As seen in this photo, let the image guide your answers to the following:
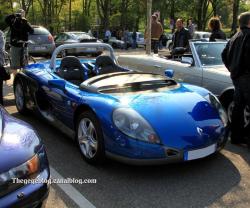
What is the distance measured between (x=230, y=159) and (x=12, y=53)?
6859 mm

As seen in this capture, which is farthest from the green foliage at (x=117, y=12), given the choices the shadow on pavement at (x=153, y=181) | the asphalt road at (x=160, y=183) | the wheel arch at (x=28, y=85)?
the shadow on pavement at (x=153, y=181)

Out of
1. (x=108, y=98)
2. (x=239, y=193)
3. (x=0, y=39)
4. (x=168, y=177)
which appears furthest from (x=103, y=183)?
(x=0, y=39)

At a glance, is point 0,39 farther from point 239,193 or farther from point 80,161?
point 239,193

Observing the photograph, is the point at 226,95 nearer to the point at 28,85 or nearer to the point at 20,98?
the point at 28,85

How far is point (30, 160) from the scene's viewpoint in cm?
321

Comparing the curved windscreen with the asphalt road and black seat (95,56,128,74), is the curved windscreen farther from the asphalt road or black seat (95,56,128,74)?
black seat (95,56,128,74)

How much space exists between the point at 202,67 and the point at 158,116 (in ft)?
9.17

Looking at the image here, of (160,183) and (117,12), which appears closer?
(160,183)

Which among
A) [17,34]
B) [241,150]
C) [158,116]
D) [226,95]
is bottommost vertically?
[241,150]

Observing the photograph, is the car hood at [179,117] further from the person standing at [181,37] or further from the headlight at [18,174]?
the person standing at [181,37]

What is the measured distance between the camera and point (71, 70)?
6684mm

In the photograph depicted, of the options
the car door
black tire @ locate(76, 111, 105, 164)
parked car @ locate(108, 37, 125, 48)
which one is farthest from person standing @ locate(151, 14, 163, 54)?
parked car @ locate(108, 37, 125, 48)

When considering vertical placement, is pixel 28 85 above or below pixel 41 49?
above

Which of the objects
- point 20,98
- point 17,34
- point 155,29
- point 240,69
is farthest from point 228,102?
point 155,29
